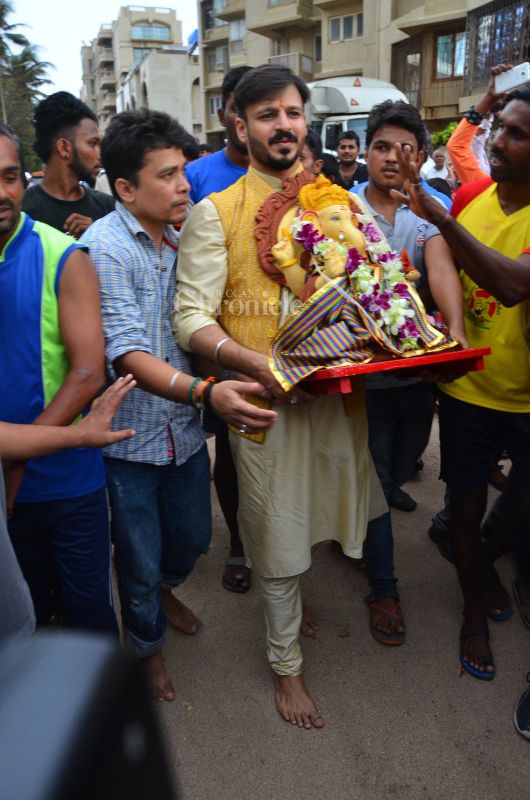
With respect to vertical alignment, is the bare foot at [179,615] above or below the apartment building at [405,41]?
below

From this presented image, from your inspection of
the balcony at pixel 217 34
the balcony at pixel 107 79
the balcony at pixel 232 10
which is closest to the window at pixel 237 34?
the balcony at pixel 232 10

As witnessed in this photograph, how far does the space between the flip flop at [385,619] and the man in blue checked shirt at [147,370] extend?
2.97 ft

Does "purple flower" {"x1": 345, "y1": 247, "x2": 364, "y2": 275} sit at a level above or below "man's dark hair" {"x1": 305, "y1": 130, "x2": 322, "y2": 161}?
→ below

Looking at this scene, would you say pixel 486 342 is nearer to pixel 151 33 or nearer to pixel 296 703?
pixel 296 703

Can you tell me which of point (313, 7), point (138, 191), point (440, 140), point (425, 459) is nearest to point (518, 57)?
point (440, 140)

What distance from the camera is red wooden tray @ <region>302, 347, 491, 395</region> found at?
70.4 inches

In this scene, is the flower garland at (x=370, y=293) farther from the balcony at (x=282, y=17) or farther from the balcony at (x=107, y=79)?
the balcony at (x=107, y=79)

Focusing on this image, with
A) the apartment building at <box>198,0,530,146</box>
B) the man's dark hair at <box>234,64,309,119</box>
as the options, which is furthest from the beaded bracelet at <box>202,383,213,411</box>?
the apartment building at <box>198,0,530,146</box>

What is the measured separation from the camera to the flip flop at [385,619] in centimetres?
268

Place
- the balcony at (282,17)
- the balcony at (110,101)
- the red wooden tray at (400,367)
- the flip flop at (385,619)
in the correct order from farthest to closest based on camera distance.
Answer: the balcony at (110,101), the balcony at (282,17), the flip flop at (385,619), the red wooden tray at (400,367)

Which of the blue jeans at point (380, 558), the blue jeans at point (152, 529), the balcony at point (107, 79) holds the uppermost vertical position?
the balcony at point (107, 79)

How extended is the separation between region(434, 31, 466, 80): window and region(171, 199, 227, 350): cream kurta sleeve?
23.8 meters

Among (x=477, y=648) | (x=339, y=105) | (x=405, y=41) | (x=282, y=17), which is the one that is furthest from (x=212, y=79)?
(x=477, y=648)

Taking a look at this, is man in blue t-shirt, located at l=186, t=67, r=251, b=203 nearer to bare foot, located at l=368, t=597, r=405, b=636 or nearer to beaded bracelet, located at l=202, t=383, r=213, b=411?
beaded bracelet, located at l=202, t=383, r=213, b=411
